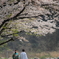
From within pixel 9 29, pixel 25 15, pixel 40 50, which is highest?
pixel 25 15

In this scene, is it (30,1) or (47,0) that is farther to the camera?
(47,0)

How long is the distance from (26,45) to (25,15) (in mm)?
32757

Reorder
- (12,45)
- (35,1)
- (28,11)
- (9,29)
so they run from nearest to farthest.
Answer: (35,1), (28,11), (9,29), (12,45)

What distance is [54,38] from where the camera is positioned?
42250 mm

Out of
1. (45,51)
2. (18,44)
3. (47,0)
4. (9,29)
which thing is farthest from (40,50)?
(47,0)

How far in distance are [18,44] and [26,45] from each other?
1.50 metres

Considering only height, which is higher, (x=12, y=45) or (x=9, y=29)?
(x=9, y=29)

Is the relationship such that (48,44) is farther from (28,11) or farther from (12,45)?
(28,11)

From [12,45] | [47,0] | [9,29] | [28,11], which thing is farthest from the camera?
[12,45]

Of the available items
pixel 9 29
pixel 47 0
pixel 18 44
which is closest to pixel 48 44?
pixel 18 44

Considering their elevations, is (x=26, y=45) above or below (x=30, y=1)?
below

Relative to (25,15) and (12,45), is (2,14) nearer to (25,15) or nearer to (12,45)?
(25,15)

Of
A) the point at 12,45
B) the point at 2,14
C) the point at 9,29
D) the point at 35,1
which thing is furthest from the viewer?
the point at 12,45

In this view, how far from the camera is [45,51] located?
133 ft
